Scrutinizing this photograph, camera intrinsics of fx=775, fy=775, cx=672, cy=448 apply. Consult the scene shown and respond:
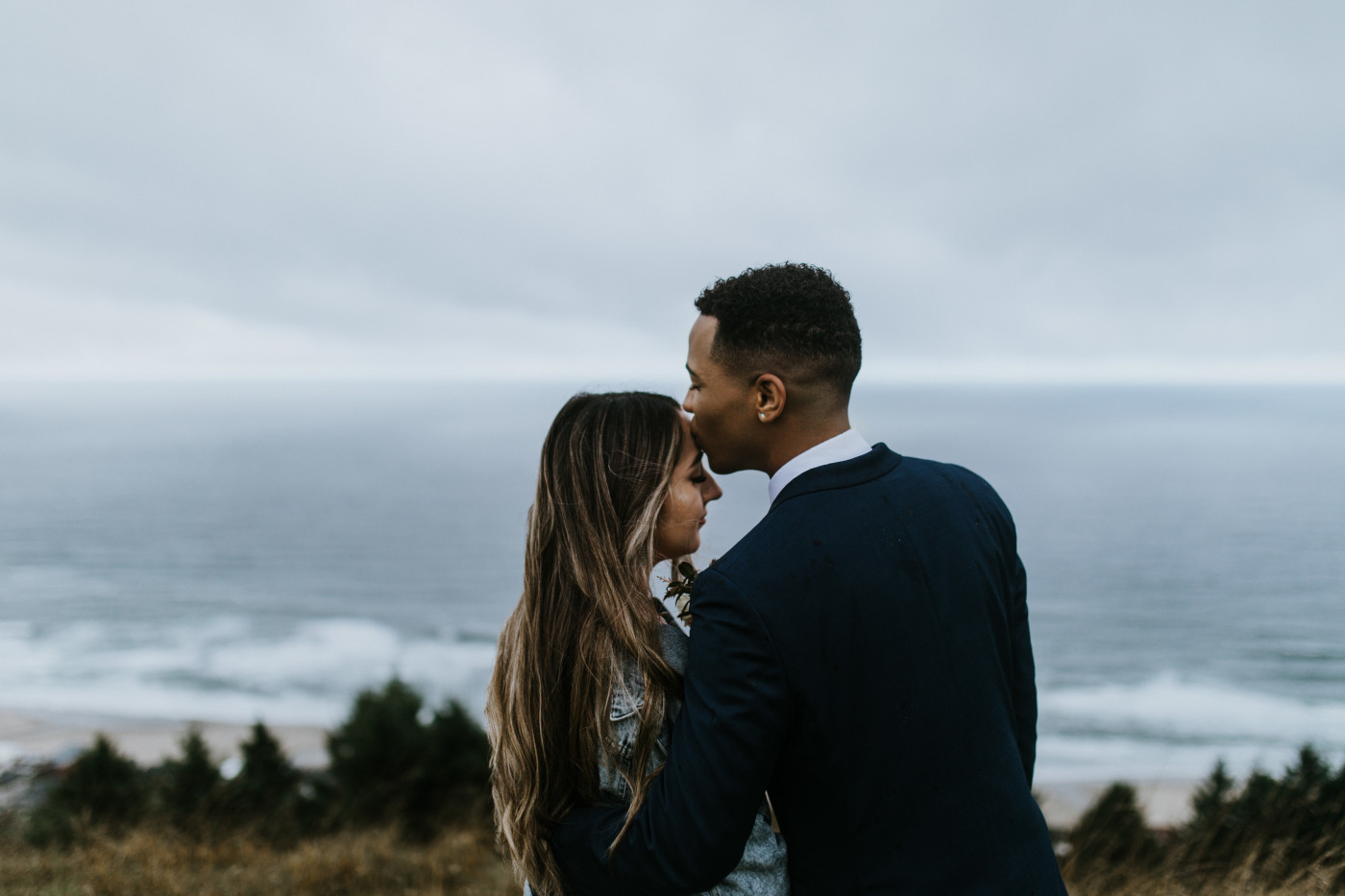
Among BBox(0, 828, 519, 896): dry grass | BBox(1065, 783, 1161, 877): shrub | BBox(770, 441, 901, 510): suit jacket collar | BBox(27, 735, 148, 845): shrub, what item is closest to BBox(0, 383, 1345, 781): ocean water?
BBox(770, 441, 901, 510): suit jacket collar

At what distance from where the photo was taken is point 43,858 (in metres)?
5.59

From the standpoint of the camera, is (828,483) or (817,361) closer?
(828,483)

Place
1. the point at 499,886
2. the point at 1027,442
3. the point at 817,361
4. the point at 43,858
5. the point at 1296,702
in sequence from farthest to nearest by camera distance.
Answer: the point at 1027,442
the point at 1296,702
the point at 499,886
the point at 43,858
the point at 817,361

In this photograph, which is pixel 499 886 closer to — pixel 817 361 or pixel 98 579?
pixel 817 361

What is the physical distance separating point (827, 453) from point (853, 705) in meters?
0.53

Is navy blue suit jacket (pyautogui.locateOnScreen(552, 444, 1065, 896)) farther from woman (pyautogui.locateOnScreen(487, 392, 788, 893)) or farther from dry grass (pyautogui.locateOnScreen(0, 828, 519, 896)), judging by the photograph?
dry grass (pyautogui.locateOnScreen(0, 828, 519, 896))

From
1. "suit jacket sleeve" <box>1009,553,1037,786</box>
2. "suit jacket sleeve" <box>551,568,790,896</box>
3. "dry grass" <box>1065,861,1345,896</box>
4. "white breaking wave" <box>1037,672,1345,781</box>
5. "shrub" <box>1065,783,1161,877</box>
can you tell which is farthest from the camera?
"white breaking wave" <box>1037,672,1345,781</box>

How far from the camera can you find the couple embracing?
1.50 meters

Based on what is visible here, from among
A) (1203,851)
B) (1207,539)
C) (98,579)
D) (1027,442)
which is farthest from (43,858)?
(1027,442)

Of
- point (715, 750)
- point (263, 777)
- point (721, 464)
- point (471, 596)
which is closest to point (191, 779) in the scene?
point (263, 777)

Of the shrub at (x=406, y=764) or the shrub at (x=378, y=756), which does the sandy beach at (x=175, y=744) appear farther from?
the shrub at (x=406, y=764)

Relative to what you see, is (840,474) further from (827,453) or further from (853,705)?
(853,705)

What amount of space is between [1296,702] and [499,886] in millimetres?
64912

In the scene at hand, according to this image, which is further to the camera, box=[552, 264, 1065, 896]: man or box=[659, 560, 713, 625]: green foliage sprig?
box=[659, 560, 713, 625]: green foliage sprig
